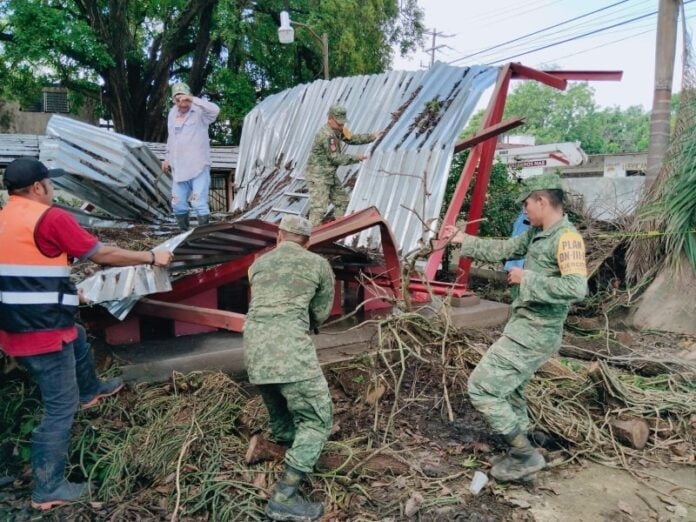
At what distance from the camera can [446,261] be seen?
9070 millimetres

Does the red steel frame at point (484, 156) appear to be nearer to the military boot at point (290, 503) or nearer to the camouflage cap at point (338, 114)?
the camouflage cap at point (338, 114)

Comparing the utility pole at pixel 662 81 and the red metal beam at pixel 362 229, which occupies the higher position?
the utility pole at pixel 662 81

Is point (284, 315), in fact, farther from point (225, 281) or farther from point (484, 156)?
point (484, 156)

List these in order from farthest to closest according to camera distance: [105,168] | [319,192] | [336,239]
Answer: [105,168] → [319,192] → [336,239]

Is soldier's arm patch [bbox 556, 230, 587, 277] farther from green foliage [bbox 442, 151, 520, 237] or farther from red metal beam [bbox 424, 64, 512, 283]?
green foliage [bbox 442, 151, 520, 237]

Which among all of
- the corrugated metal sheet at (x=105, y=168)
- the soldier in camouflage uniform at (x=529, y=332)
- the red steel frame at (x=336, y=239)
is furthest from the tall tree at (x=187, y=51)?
the soldier in camouflage uniform at (x=529, y=332)

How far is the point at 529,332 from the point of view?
3.39 metres

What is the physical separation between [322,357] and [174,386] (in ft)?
4.54

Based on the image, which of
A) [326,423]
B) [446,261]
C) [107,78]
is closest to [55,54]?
[107,78]

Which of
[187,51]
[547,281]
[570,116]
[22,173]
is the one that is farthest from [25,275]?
[570,116]

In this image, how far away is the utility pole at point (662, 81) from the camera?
756cm

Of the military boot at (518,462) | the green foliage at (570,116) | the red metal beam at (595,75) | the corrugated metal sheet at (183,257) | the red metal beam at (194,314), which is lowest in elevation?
the military boot at (518,462)

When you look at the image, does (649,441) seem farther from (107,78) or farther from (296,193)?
(107,78)

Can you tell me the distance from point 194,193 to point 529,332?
171 inches
